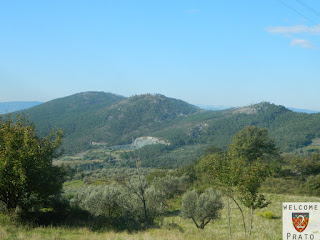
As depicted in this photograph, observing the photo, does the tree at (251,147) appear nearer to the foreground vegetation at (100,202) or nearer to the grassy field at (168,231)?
the grassy field at (168,231)

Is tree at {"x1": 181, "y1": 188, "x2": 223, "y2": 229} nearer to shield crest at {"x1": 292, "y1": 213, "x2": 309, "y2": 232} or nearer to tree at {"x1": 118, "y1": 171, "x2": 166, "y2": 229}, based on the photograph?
tree at {"x1": 118, "y1": 171, "x2": 166, "y2": 229}

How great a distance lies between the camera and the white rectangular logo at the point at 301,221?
25.7 ft

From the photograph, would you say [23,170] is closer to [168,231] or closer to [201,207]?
[168,231]

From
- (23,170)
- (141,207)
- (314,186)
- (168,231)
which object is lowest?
(314,186)

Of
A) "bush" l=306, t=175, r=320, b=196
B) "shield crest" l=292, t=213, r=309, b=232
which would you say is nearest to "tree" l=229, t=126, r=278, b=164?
"bush" l=306, t=175, r=320, b=196

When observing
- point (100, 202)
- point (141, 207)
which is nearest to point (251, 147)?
point (141, 207)

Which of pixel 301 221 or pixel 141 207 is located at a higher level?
pixel 301 221

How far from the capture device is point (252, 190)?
1529 cm

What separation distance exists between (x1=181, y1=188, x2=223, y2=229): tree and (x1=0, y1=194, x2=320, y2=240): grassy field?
3.07 ft

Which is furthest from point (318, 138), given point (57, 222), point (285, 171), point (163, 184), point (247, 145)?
point (57, 222)

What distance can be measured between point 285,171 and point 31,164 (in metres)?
54.4

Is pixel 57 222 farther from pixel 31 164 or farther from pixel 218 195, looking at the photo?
pixel 218 195

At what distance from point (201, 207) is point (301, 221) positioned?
55.5ft

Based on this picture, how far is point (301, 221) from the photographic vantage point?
795cm
